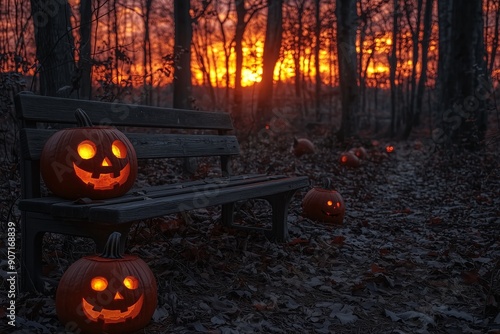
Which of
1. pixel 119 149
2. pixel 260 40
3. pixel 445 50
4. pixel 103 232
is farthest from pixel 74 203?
pixel 260 40

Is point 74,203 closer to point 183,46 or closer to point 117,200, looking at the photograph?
point 117,200

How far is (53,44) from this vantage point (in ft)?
16.5

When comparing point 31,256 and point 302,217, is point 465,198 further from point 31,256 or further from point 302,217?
point 31,256

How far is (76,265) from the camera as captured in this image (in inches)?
112

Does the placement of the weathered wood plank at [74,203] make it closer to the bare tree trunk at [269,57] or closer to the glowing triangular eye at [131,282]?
the glowing triangular eye at [131,282]

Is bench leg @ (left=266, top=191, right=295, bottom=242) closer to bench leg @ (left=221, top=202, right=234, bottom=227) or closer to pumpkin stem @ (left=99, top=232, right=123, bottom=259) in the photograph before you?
bench leg @ (left=221, top=202, right=234, bottom=227)

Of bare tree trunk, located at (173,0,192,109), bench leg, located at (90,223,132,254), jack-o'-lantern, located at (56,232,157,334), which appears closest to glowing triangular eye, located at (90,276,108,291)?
jack-o'-lantern, located at (56,232,157,334)

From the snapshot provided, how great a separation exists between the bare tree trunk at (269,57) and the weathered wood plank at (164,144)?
36.1ft

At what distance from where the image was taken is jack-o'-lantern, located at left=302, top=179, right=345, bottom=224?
591 centimetres

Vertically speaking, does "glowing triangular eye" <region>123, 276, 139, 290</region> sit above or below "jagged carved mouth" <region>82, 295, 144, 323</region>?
above

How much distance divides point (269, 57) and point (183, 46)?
9.09 metres

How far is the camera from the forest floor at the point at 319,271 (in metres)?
3.27

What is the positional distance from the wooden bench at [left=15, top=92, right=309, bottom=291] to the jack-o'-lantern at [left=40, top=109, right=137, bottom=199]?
0.11 meters

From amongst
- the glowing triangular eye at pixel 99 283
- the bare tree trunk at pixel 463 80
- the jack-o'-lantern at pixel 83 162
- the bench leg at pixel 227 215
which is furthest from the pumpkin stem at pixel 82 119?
the bare tree trunk at pixel 463 80
